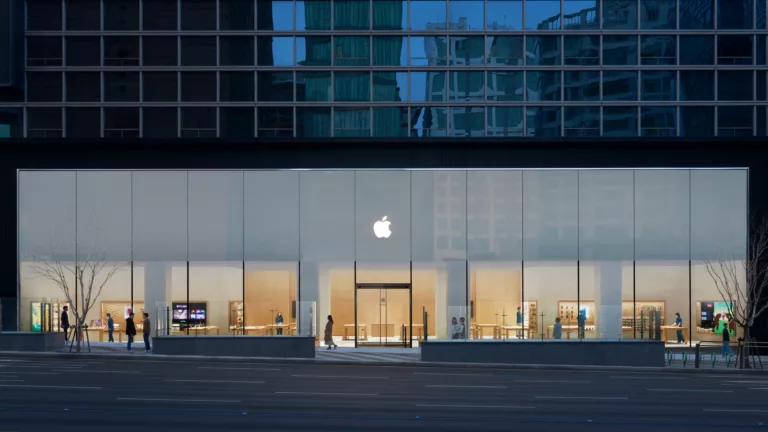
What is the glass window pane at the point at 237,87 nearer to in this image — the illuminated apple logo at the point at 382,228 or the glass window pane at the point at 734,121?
the illuminated apple logo at the point at 382,228

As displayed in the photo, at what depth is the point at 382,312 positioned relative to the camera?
140ft

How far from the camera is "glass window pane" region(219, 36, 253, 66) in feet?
140

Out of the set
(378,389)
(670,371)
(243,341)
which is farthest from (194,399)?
(670,371)

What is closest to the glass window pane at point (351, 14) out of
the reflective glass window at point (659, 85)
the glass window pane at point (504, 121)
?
the glass window pane at point (504, 121)

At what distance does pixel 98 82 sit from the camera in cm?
4288

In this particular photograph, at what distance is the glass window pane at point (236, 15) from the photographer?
140 ft

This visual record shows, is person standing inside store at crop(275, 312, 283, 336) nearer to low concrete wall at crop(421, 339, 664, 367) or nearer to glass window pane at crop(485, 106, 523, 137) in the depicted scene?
low concrete wall at crop(421, 339, 664, 367)

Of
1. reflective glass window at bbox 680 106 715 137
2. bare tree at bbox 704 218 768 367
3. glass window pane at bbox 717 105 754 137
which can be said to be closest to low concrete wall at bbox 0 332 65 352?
bare tree at bbox 704 218 768 367

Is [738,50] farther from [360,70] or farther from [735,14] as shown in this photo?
[360,70]

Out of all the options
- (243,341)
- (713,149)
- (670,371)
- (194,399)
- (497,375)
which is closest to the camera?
(194,399)

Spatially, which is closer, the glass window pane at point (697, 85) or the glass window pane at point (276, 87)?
the glass window pane at point (697, 85)

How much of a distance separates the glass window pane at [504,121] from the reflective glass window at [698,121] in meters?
7.86

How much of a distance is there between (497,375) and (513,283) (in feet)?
38.1

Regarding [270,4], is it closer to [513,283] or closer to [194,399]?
[513,283]
